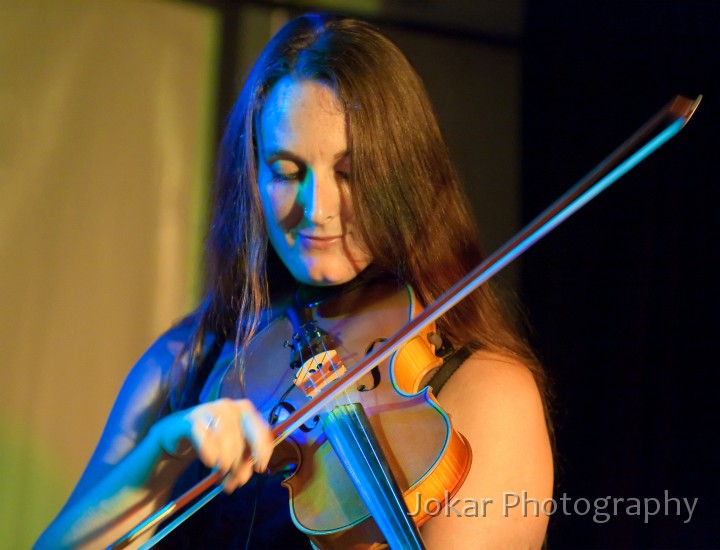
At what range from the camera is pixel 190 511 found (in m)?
0.77

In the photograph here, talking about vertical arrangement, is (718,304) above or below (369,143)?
below

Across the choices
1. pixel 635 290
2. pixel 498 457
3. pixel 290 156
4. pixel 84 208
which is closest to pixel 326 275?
pixel 290 156

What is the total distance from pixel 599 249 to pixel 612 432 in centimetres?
30

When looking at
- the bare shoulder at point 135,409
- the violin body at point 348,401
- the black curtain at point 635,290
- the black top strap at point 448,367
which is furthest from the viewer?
the black curtain at point 635,290

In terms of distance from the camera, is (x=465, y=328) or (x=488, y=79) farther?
(x=488, y=79)

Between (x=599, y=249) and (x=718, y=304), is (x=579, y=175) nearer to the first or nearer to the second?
(x=599, y=249)

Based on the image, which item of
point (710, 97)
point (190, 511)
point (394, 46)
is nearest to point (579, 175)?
point (710, 97)

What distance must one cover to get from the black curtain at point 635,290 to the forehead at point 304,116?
21.0 inches

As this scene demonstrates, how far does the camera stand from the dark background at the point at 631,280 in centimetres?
125

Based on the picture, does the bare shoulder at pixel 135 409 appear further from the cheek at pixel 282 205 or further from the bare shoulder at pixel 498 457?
the bare shoulder at pixel 498 457

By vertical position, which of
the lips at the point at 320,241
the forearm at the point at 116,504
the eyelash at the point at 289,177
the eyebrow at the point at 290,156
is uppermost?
the eyebrow at the point at 290,156

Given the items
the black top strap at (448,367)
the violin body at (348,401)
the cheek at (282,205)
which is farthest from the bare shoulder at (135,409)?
the black top strap at (448,367)

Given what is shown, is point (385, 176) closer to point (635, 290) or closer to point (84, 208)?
point (635, 290)

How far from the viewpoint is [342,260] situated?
871 millimetres
